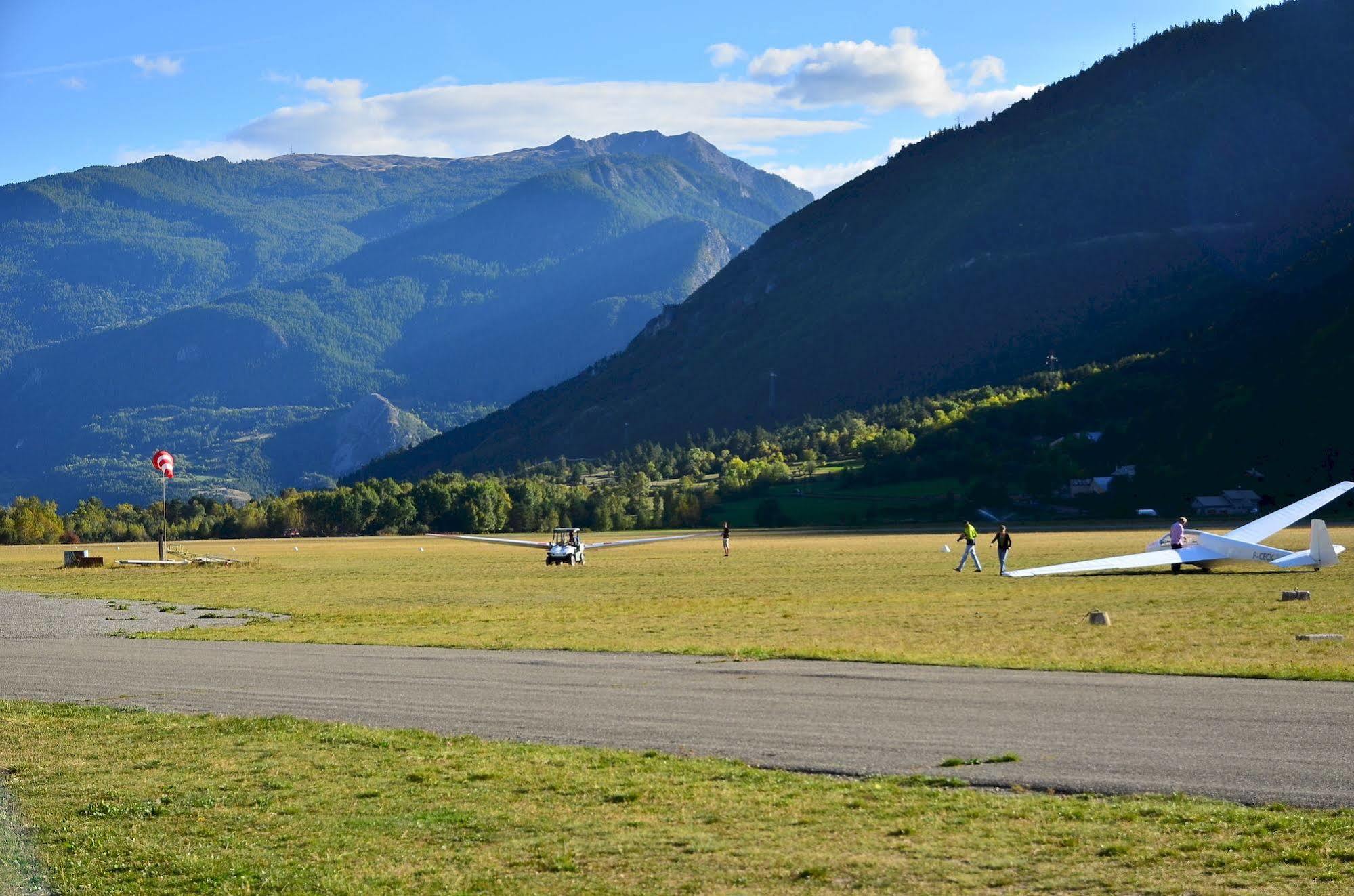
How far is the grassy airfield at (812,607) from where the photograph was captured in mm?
22688

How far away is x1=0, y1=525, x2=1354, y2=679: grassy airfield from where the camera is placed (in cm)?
2269

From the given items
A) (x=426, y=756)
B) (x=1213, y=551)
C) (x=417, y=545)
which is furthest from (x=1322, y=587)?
(x=417, y=545)

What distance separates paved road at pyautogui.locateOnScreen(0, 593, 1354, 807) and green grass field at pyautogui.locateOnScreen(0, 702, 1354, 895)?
108 cm

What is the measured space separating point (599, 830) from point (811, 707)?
657 cm

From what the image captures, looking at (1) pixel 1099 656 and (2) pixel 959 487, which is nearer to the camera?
(1) pixel 1099 656

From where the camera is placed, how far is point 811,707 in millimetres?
17625

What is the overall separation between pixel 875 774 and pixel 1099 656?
919 centimetres

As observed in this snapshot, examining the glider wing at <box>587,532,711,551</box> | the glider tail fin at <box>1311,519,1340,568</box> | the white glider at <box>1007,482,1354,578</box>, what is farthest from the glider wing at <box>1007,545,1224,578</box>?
the glider wing at <box>587,532,711,551</box>

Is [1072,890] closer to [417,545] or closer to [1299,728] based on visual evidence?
[1299,728]

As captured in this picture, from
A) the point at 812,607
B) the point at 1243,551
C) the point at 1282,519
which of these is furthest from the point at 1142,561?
the point at 812,607

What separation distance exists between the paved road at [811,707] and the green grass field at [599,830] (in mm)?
1084

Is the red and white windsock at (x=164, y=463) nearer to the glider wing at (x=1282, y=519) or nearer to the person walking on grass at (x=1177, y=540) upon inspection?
the person walking on grass at (x=1177, y=540)

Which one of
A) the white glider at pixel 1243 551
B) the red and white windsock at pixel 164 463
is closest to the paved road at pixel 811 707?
the white glider at pixel 1243 551

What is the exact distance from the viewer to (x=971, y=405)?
19162cm
